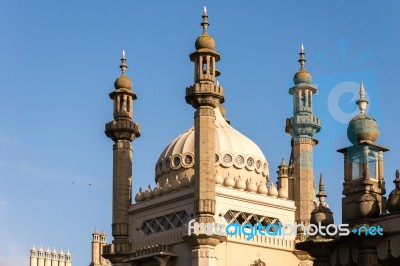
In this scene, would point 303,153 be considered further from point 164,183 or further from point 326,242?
point 326,242

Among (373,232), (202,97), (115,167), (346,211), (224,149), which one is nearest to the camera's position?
(373,232)

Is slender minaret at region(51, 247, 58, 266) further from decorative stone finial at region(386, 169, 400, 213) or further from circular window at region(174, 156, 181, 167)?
decorative stone finial at region(386, 169, 400, 213)

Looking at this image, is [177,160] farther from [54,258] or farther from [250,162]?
[54,258]

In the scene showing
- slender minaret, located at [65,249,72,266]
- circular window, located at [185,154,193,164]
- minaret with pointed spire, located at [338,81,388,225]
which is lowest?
minaret with pointed spire, located at [338,81,388,225]

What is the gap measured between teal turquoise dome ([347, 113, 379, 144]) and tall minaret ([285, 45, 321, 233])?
14.2 meters

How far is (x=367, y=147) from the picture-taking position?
20.5 meters

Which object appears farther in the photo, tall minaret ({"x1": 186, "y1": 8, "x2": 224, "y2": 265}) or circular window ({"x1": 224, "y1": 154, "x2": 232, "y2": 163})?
circular window ({"x1": 224, "y1": 154, "x2": 232, "y2": 163})

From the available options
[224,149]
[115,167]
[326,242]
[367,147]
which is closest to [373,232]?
[326,242]

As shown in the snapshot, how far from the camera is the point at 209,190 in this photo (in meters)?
30.5

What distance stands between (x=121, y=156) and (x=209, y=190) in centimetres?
709

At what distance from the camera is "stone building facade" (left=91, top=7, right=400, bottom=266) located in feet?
102

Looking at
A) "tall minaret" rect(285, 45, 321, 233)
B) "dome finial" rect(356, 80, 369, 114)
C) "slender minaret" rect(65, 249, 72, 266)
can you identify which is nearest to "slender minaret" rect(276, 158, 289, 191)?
"tall minaret" rect(285, 45, 321, 233)

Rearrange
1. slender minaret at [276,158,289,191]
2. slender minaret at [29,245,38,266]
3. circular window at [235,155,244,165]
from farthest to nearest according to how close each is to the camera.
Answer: slender minaret at [29,245,38,266], slender minaret at [276,158,289,191], circular window at [235,155,244,165]

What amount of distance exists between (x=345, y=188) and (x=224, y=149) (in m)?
14.1
